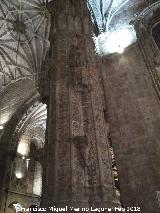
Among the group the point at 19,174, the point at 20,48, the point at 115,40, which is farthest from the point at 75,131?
the point at 19,174

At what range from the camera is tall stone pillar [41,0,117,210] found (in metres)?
5.61

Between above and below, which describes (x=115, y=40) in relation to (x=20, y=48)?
below

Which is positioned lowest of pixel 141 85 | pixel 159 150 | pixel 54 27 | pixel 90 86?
pixel 159 150

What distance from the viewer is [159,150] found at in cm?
866

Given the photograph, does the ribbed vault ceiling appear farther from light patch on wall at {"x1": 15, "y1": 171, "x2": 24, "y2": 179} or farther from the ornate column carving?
the ornate column carving

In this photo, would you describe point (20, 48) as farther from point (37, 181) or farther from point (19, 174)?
point (37, 181)

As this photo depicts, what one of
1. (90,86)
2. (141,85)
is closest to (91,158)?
(90,86)

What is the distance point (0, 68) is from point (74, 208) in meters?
16.4

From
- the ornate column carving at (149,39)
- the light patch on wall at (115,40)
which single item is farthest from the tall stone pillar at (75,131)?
the ornate column carving at (149,39)

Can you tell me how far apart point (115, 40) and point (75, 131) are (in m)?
7.38

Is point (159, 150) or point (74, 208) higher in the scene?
point (159, 150)

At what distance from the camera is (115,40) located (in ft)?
40.4

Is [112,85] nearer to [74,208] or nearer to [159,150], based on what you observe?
[159,150]

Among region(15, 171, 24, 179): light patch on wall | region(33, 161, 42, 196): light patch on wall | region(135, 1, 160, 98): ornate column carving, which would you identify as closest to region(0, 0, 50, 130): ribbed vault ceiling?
region(15, 171, 24, 179): light patch on wall
